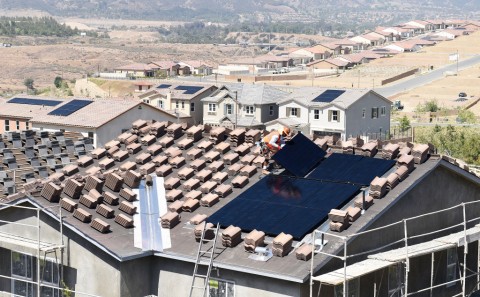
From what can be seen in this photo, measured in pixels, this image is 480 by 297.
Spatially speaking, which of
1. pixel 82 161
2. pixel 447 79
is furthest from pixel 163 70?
pixel 82 161

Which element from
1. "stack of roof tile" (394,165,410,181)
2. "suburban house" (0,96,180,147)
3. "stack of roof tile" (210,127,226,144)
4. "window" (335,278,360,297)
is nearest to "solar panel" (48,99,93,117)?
"suburban house" (0,96,180,147)

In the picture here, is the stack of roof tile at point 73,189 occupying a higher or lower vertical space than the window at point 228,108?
higher

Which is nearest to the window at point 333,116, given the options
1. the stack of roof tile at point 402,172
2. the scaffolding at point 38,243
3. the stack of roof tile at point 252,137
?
the stack of roof tile at point 252,137

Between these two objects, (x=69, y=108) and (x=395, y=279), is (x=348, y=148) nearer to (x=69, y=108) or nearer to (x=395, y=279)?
(x=395, y=279)

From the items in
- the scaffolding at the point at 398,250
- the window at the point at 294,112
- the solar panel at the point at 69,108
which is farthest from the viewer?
the window at the point at 294,112

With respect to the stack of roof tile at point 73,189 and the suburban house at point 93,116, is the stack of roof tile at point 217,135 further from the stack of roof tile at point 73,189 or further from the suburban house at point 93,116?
the suburban house at point 93,116

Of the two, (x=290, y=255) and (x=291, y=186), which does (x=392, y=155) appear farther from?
(x=290, y=255)

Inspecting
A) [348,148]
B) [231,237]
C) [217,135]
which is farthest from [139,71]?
[231,237]

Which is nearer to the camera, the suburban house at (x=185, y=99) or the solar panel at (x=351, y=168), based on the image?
the solar panel at (x=351, y=168)

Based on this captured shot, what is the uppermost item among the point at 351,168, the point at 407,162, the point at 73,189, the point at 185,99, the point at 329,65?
the point at 407,162
